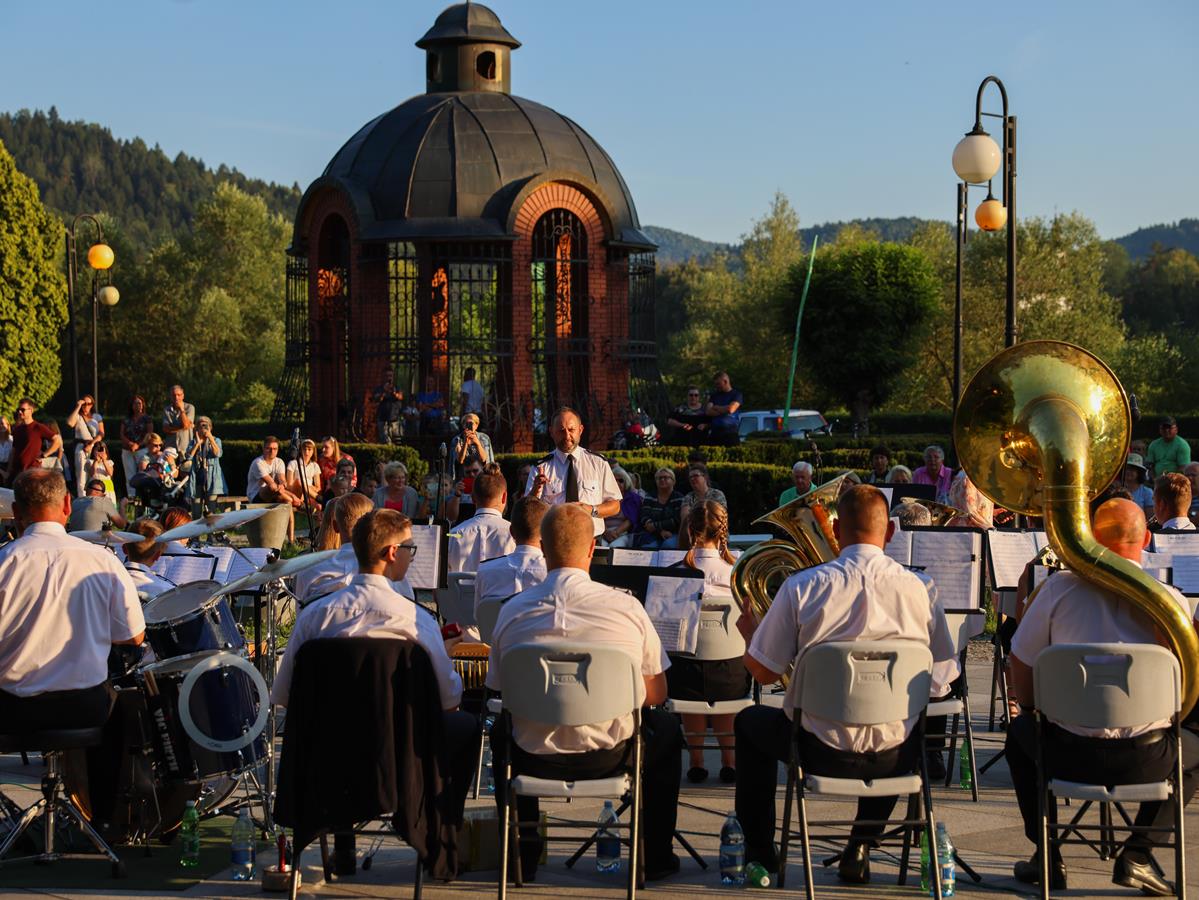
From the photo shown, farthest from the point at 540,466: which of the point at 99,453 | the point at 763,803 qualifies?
the point at 99,453

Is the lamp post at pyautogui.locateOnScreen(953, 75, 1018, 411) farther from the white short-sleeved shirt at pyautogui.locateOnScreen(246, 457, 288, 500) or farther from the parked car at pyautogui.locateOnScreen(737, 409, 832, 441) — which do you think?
the parked car at pyautogui.locateOnScreen(737, 409, 832, 441)

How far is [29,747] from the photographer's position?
22.2ft

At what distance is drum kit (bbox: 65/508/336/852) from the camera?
22.5 feet

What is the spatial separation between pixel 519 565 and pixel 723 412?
13.3 meters

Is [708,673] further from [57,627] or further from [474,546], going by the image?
[57,627]

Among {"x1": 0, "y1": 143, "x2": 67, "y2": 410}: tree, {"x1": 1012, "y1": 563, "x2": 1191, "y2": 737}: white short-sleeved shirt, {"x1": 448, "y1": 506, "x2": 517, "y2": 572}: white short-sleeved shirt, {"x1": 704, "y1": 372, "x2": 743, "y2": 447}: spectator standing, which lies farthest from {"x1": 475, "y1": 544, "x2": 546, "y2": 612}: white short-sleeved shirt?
{"x1": 0, "y1": 143, "x2": 67, "y2": 410}: tree

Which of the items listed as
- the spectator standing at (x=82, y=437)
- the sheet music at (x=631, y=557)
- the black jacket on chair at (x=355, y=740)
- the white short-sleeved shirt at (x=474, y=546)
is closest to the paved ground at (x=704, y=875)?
the black jacket on chair at (x=355, y=740)

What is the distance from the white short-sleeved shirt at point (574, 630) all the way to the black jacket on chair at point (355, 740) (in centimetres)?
39

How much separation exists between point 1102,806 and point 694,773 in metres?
2.55

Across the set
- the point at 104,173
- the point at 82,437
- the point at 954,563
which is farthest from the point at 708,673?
the point at 104,173

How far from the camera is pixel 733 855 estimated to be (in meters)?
6.56

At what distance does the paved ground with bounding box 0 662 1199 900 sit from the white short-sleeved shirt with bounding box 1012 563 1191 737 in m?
1.04

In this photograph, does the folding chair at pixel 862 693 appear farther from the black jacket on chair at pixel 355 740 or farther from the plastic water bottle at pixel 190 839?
the plastic water bottle at pixel 190 839

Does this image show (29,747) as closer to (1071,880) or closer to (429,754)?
(429,754)
